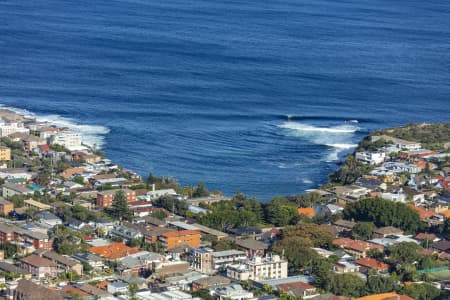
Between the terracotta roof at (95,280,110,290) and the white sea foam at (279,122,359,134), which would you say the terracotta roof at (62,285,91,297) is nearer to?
the terracotta roof at (95,280,110,290)

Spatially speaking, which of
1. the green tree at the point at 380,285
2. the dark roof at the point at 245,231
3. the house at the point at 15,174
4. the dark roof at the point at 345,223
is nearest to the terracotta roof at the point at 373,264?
the green tree at the point at 380,285

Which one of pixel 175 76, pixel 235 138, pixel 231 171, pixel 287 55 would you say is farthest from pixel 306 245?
pixel 287 55

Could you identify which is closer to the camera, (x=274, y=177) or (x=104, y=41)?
(x=274, y=177)

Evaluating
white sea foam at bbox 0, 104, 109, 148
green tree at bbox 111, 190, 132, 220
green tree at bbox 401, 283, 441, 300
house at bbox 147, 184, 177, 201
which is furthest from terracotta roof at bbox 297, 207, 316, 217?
white sea foam at bbox 0, 104, 109, 148

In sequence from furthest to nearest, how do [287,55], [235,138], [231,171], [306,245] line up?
[287,55], [235,138], [231,171], [306,245]

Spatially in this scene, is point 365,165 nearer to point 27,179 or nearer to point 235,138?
point 235,138

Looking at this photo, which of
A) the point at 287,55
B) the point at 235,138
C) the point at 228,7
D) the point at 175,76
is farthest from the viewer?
the point at 228,7

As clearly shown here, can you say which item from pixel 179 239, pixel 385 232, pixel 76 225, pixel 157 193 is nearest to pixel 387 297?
pixel 385 232

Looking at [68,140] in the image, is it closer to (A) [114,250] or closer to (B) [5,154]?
(B) [5,154]
